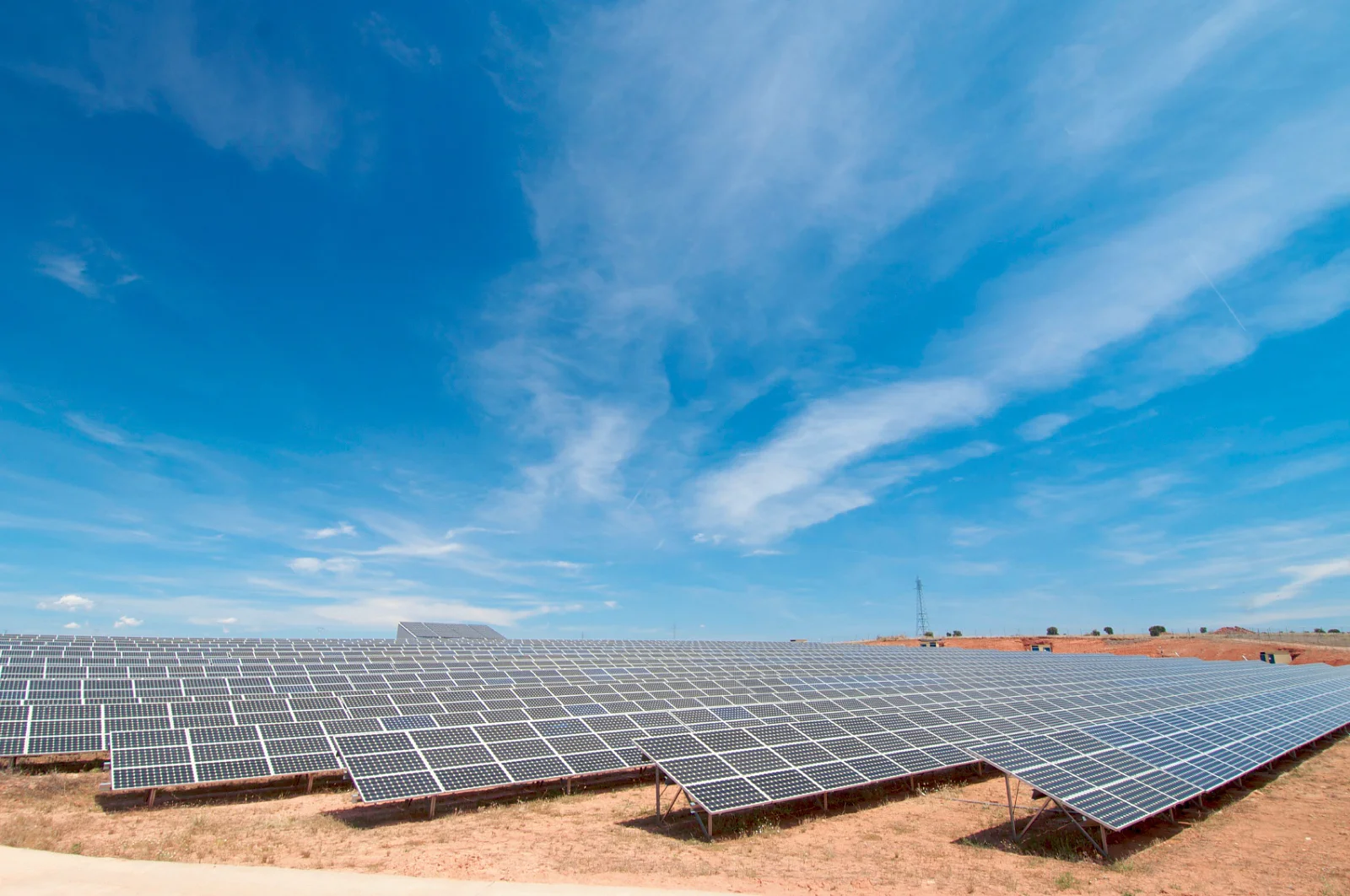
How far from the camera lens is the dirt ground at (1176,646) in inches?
3487

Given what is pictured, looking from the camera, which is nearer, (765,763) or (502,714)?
(765,763)

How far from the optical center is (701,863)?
40.4 ft

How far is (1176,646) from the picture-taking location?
9512 cm

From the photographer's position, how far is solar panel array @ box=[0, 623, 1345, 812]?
53.1 ft

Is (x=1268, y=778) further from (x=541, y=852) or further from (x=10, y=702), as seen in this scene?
(x=10, y=702)

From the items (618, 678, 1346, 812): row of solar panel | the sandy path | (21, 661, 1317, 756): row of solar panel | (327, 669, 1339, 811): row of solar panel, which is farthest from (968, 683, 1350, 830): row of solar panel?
the sandy path

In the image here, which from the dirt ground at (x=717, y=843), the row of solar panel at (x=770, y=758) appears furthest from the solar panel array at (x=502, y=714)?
the dirt ground at (x=717, y=843)

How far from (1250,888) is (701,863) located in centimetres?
1007

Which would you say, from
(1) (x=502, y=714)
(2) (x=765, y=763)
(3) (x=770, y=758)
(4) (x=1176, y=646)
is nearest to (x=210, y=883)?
(2) (x=765, y=763)

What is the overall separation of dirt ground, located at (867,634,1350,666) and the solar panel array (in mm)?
64919

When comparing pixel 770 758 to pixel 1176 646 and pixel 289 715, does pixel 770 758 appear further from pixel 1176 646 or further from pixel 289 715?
pixel 1176 646

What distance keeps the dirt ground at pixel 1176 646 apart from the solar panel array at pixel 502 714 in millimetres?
64919

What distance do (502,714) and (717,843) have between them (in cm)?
1046

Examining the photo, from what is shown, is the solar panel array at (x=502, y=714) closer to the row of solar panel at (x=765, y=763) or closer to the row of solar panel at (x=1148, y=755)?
the row of solar panel at (x=765, y=763)
